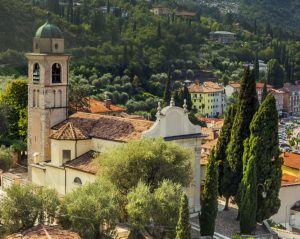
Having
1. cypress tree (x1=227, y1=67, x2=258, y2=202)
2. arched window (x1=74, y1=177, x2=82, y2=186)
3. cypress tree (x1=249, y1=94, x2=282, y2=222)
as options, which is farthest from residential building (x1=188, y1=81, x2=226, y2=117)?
arched window (x1=74, y1=177, x2=82, y2=186)

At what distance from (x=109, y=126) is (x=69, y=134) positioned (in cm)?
257

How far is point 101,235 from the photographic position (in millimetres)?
27906

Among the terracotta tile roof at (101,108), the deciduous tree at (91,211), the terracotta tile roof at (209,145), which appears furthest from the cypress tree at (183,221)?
the terracotta tile roof at (101,108)

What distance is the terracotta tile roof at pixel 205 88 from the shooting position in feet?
371

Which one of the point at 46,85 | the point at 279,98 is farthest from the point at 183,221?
the point at 279,98

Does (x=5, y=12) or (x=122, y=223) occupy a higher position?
(x=5, y=12)

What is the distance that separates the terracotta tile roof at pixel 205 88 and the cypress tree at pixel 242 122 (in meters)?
76.7

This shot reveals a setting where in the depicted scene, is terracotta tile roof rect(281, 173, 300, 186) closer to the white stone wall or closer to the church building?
the church building

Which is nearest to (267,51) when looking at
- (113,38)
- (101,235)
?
(113,38)

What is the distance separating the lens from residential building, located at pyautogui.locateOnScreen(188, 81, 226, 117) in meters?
113

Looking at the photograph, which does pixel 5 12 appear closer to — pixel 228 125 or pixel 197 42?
pixel 197 42

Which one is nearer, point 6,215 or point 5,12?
point 6,215

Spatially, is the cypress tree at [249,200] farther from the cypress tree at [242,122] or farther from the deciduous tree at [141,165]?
the deciduous tree at [141,165]

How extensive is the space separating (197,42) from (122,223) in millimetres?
130150
